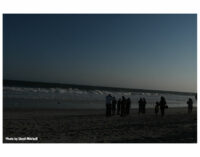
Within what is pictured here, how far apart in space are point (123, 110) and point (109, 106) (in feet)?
3.64

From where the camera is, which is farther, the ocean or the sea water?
the ocean

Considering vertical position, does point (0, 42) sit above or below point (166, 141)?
above

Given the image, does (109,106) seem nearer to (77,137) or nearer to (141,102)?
(141,102)

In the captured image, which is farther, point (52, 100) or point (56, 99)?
point (56, 99)

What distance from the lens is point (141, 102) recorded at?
20.1 meters

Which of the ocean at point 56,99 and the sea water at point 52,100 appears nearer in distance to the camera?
the sea water at point 52,100

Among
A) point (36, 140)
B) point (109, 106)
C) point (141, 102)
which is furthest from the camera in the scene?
point (141, 102)

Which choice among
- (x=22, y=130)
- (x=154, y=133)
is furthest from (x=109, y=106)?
(x=22, y=130)

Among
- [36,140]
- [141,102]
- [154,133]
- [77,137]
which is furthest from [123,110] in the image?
[36,140]

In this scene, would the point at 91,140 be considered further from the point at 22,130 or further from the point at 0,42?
the point at 0,42
